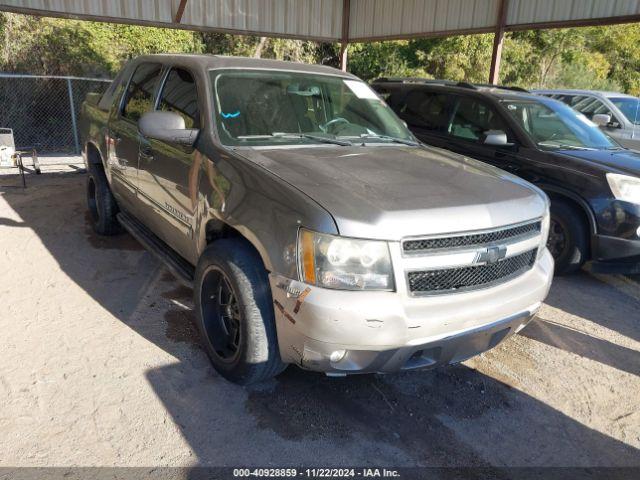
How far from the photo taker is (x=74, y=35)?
14.6 m

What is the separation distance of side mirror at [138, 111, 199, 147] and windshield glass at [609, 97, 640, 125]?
906cm

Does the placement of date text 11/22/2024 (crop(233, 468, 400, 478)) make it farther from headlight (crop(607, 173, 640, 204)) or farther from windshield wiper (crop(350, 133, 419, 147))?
headlight (crop(607, 173, 640, 204))

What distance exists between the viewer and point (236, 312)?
3020 mm

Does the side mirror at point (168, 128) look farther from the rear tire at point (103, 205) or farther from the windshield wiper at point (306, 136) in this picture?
the rear tire at point (103, 205)

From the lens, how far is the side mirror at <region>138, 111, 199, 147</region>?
3.29 meters

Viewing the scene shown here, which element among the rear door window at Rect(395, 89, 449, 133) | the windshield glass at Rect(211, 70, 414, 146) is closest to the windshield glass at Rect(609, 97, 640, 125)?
the rear door window at Rect(395, 89, 449, 133)

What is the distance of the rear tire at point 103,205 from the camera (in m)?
5.39

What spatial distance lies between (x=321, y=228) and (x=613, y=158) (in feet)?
13.6

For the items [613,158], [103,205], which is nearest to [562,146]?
[613,158]

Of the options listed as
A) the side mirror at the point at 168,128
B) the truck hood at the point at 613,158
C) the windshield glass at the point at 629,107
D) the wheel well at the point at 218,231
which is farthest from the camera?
the windshield glass at the point at 629,107

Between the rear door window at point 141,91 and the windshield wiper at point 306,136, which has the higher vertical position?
the rear door window at point 141,91

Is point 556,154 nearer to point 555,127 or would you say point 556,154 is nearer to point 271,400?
point 555,127

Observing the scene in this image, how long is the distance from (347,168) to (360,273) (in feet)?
2.63

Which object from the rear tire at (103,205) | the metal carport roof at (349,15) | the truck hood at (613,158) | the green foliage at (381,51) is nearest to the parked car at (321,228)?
the rear tire at (103,205)
